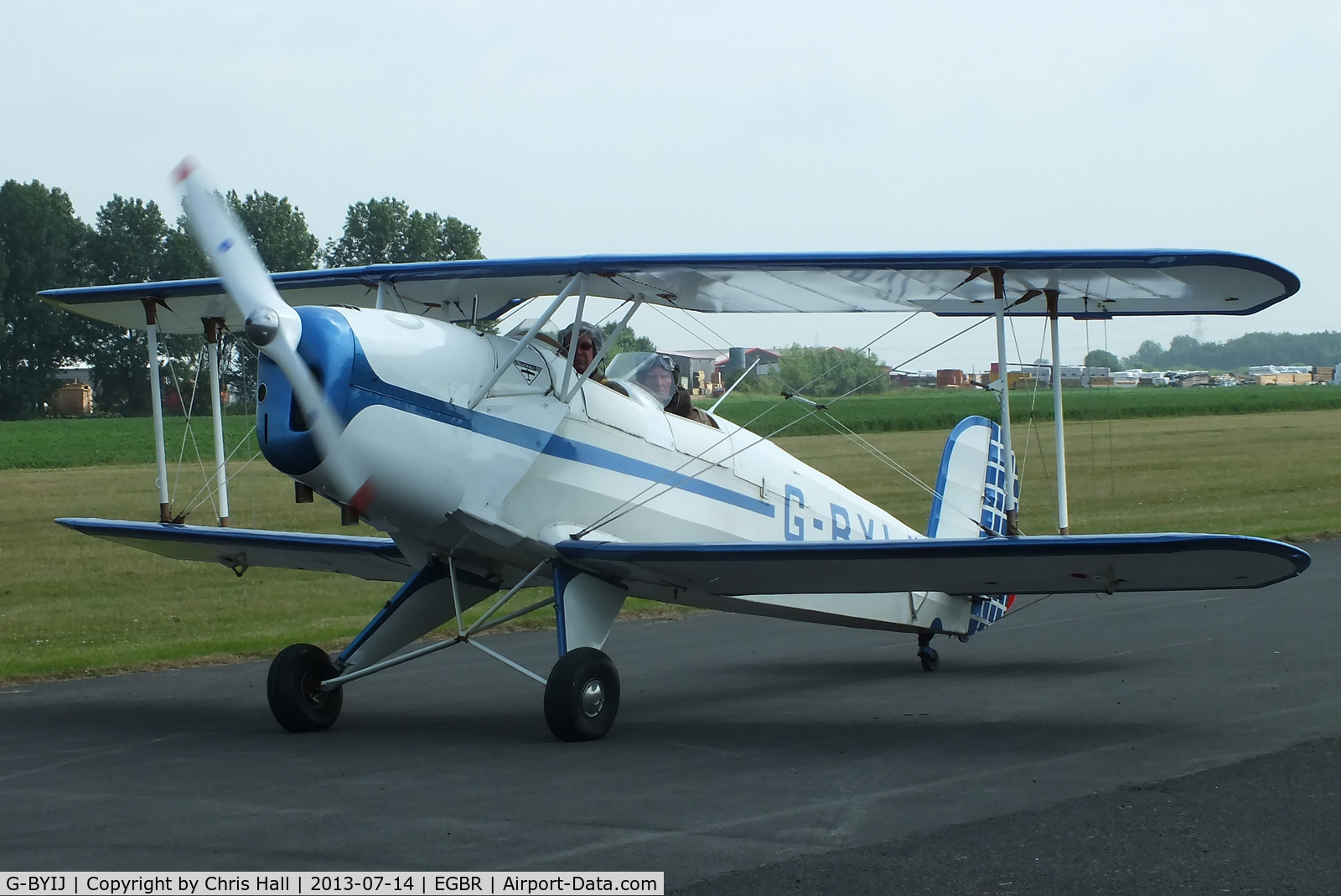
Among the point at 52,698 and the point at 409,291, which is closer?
the point at 409,291

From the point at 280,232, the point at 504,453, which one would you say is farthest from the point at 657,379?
the point at 280,232

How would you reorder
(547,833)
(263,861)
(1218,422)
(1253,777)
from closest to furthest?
(263,861)
(547,833)
(1253,777)
(1218,422)

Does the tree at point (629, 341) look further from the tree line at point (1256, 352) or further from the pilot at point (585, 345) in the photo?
the tree line at point (1256, 352)

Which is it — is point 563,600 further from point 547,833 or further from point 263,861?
point 263,861

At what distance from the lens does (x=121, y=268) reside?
6394 cm

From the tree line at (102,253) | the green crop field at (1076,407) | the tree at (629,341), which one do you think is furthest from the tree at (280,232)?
the tree at (629,341)

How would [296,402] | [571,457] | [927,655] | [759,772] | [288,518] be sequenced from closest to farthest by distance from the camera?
[759,772] → [296,402] → [571,457] → [927,655] → [288,518]

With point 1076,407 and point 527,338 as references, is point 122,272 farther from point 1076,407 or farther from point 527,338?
point 527,338

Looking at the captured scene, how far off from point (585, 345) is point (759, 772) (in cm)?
322

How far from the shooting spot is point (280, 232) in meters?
60.9

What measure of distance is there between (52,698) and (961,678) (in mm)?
6754

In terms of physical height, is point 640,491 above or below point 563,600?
above

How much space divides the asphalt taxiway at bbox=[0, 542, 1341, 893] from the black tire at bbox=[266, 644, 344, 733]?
0.66ft

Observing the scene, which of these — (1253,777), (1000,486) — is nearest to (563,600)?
(1253,777)
